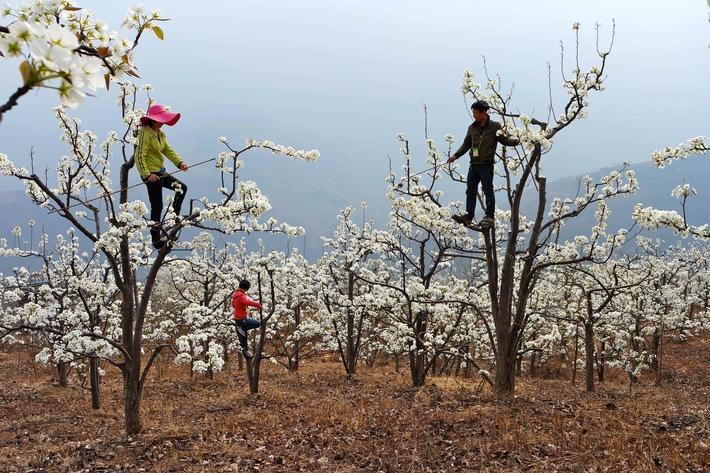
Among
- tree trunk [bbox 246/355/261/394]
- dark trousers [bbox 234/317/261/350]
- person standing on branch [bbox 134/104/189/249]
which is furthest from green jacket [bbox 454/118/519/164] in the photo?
tree trunk [bbox 246/355/261/394]

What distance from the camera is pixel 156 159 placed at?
8.28 m

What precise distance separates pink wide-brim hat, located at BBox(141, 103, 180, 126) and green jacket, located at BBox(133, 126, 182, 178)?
197 millimetres

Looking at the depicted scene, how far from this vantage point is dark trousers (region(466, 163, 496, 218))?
9289mm

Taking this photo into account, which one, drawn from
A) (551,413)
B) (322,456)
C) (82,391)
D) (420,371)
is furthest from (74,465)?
(82,391)

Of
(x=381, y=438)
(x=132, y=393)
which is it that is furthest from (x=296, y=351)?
(x=381, y=438)

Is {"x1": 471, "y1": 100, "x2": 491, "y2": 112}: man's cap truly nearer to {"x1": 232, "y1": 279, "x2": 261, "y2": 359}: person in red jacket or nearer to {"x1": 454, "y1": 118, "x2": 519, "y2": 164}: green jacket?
{"x1": 454, "y1": 118, "x2": 519, "y2": 164}: green jacket

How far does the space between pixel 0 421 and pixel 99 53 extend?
16.1 metres

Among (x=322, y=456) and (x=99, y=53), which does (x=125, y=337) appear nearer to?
(x=322, y=456)

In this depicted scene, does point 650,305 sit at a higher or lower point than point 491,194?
lower

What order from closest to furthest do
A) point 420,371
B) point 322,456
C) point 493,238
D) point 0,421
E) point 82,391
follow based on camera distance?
point 322,456, point 493,238, point 0,421, point 420,371, point 82,391

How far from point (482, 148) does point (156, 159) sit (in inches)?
226

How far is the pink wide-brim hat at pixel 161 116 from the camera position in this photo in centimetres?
816

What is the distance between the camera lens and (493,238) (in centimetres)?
1018

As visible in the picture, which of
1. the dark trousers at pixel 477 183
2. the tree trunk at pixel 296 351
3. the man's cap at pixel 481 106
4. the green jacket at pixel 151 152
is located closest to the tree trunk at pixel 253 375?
the tree trunk at pixel 296 351
